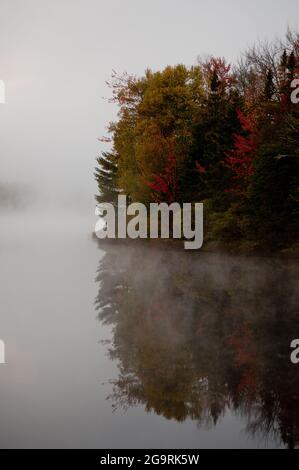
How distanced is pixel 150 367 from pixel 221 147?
22.8 m

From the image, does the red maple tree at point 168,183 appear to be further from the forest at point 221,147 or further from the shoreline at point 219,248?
the shoreline at point 219,248

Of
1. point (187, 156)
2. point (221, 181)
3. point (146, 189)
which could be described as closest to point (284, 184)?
point (221, 181)

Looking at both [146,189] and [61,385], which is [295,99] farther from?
[61,385]

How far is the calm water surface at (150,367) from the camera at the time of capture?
4.45 metres

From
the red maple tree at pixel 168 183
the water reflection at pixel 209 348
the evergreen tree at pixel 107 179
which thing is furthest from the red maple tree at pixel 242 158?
the evergreen tree at pixel 107 179

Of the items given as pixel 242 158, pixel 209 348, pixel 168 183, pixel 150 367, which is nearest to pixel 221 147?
pixel 242 158

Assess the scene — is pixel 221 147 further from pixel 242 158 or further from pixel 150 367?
pixel 150 367

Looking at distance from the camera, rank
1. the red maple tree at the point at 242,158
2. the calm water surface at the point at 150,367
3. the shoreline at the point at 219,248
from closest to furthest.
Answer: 1. the calm water surface at the point at 150,367
2. the shoreline at the point at 219,248
3. the red maple tree at the point at 242,158

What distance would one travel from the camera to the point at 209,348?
7277 mm

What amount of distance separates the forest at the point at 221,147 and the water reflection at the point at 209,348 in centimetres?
780

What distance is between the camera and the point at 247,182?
25.2 m

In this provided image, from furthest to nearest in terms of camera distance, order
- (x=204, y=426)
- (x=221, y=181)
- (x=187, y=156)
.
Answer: (x=187, y=156)
(x=221, y=181)
(x=204, y=426)

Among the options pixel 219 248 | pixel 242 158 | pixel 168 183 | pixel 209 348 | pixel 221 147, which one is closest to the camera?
pixel 209 348

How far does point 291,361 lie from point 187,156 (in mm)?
24940
